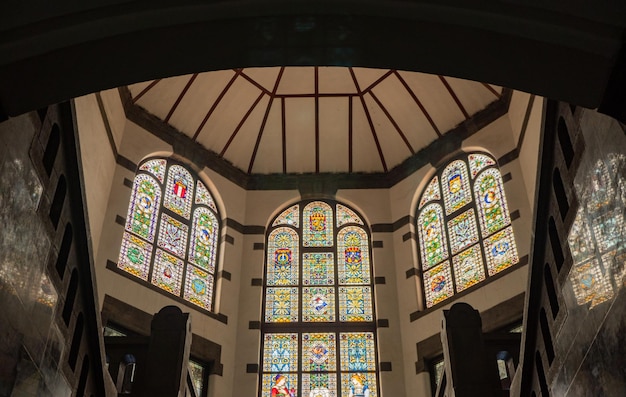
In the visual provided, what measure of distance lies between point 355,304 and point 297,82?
5230 millimetres

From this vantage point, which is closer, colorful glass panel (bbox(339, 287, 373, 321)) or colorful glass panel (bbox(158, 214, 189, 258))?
colorful glass panel (bbox(158, 214, 189, 258))

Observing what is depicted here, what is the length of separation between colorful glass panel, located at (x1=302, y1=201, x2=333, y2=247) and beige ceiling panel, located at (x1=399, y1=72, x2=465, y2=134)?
11.0ft

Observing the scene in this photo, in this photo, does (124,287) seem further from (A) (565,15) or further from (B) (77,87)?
(A) (565,15)

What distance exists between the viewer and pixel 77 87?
4.26m

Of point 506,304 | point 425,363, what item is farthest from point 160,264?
point 506,304

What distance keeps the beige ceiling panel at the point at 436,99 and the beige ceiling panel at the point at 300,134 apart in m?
2.46

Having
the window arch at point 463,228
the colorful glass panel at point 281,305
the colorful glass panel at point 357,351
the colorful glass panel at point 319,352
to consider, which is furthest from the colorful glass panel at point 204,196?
the window arch at point 463,228

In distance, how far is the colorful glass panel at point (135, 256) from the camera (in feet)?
44.9

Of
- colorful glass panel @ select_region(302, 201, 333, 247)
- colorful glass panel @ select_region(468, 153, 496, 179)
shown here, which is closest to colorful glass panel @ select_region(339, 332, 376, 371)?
colorful glass panel @ select_region(302, 201, 333, 247)

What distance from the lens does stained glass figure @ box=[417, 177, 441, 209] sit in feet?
52.3

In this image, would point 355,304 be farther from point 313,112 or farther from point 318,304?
point 313,112

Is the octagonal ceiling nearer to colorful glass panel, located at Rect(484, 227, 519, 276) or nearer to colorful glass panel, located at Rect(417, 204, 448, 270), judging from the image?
colorful glass panel, located at Rect(417, 204, 448, 270)

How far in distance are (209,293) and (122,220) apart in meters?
2.48

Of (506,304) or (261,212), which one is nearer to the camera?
(506,304)
